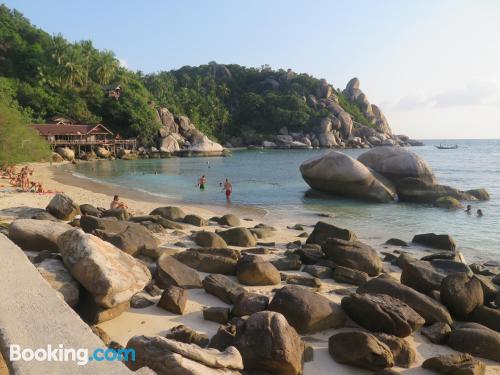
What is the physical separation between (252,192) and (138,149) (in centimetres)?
4182

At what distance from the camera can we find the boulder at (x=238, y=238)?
Answer: 10.6 meters

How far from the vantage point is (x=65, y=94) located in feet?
203

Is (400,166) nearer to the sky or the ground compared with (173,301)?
nearer to the sky

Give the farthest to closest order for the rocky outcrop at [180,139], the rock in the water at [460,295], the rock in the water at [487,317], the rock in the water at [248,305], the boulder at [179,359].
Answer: the rocky outcrop at [180,139] → the rock in the water at [460,295] → the rock in the water at [487,317] → the rock in the water at [248,305] → the boulder at [179,359]

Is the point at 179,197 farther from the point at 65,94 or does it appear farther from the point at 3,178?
the point at 65,94

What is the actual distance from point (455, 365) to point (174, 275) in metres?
4.15

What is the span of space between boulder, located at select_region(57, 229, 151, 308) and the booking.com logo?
1.73 metres

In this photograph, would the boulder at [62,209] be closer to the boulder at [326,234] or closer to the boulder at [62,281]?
the boulder at [62,281]

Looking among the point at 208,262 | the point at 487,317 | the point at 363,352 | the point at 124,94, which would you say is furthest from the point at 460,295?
the point at 124,94

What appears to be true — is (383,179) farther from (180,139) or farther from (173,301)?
(180,139)

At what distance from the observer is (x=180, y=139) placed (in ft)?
229

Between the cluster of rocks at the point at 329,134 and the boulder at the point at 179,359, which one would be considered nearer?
the boulder at the point at 179,359

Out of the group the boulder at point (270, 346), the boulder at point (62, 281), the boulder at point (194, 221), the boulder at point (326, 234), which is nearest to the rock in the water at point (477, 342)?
the boulder at point (270, 346)

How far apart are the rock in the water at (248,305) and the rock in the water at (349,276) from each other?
2.80m
